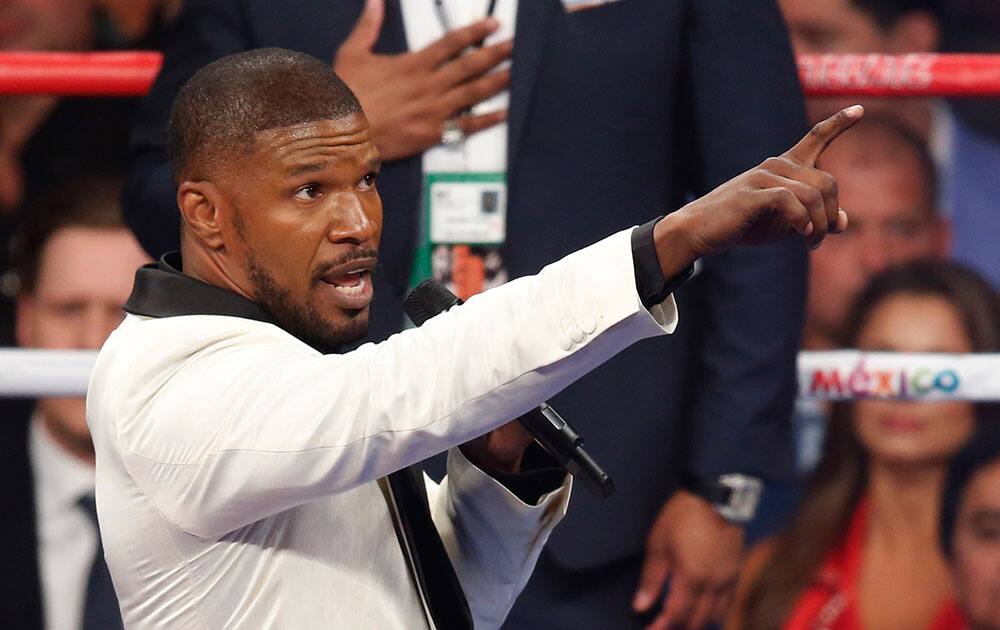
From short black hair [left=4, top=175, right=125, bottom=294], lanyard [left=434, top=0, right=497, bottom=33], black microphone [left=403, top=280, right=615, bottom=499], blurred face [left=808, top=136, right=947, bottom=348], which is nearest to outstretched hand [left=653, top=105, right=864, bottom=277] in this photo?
black microphone [left=403, top=280, right=615, bottom=499]

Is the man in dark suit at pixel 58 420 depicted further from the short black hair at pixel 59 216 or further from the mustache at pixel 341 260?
the mustache at pixel 341 260

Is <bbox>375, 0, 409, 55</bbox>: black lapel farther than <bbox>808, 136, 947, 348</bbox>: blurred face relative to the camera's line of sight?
No

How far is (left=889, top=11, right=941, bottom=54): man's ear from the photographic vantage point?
326 cm

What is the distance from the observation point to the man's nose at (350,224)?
1.50m

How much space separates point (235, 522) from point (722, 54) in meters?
1.07

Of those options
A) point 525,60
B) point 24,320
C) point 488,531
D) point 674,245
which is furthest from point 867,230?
point 674,245

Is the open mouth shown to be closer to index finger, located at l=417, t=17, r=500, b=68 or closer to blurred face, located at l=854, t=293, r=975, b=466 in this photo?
index finger, located at l=417, t=17, r=500, b=68

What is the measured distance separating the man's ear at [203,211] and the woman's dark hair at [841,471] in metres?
1.94

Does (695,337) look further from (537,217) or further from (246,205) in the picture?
(246,205)

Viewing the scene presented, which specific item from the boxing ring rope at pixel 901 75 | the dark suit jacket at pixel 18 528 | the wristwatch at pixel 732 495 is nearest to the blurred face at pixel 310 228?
the wristwatch at pixel 732 495

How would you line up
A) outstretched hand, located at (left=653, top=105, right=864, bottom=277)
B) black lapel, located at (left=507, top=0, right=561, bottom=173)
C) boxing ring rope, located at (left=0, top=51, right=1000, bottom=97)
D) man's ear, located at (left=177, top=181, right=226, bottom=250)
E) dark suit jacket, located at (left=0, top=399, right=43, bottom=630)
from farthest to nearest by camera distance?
dark suit jacket, located at (left=0, top=399, right=43, bottom=630)
boxing ring rope, located at (left=0, top=51, right=1000, bottom=97)
black lapel, located at (left=507, top=0, right=561, bottom=173)
man's ear, located at (left=177, top=181, right=226, bottom=250)
outstretched hand, located at (left=653, top=105, right=864, bottom=277)

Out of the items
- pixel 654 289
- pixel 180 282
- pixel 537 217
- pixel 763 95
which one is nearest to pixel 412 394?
pixel 654 289

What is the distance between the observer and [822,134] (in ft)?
4.28

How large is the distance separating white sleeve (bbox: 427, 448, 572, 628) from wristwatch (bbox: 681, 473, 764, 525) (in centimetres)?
54
